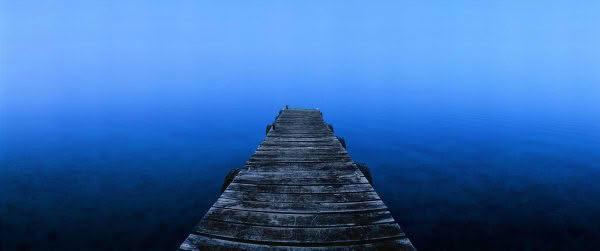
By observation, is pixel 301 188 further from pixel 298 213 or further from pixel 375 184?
pixel 375 184

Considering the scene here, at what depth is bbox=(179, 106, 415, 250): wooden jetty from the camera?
3891mm

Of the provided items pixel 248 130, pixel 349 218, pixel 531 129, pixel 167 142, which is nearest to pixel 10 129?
pixel 167 142

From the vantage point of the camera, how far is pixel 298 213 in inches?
185

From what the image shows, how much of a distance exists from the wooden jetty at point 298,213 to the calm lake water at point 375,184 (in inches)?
199

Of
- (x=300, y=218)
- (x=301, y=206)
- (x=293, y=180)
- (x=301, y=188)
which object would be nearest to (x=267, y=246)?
(x=300, y=218)

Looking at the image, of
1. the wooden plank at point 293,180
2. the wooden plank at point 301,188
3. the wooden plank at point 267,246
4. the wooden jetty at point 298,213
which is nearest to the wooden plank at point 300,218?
the wooden jetty at point 298,213

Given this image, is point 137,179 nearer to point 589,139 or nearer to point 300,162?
point 300,162

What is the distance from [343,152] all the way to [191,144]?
20046 mm

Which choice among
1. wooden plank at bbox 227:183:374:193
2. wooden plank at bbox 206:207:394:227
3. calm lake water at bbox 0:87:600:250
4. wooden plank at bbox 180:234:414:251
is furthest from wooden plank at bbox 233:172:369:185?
calm lake water at bbox 0:87:600:250

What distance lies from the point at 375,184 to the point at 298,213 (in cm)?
A: 1162

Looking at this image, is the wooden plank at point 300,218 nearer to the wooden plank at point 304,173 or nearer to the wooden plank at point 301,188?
the wooden plank at point 301,188

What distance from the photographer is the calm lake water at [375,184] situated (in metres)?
9.95

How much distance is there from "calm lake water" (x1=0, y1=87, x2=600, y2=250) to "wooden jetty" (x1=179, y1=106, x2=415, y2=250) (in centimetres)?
505

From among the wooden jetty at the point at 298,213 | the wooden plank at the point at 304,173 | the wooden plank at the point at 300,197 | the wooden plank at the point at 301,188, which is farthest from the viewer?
the wooden plank at the point at 304,173
